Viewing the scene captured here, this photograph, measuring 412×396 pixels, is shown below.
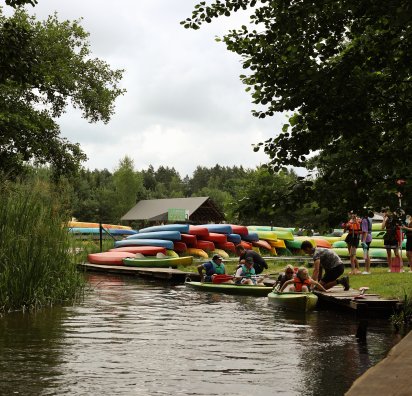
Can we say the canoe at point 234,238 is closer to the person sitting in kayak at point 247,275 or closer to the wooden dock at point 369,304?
the person sitting in kayak at point 247,275

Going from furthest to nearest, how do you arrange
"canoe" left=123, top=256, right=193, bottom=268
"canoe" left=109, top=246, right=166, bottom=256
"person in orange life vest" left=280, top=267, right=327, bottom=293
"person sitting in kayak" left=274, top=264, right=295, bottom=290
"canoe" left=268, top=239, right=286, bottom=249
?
"canoe" left=268, top=239, right=286, bottom=249 → "canoe" left=109, top=246, right=166, bottom=256 → "canoe" left=123, top=256, right=193, bottom=268 → "person sitting in kayak" left=274, top=264, right=295, bottom=290 → "person in orange life vest" left=280, top=267, right=327, bottom=293

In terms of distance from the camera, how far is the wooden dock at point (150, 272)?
68.9ft

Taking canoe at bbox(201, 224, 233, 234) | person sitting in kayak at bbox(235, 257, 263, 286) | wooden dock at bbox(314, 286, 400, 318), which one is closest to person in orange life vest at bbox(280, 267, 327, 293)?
wooden dock at bbox(314, 286, 400, 318)

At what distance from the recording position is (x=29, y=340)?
10258 mm

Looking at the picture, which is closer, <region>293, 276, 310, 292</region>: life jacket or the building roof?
<region>293, 276, 310, 292</region>: life jacket

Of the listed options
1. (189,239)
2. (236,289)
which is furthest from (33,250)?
(189,239)

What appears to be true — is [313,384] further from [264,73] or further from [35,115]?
[35,115]

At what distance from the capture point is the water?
755 cm

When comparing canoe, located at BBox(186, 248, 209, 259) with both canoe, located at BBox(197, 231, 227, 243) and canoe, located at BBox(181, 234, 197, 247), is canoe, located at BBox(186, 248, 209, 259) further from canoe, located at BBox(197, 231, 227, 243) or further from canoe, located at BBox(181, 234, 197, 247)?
canoe, located at BBox(197, 231, 227, 243)

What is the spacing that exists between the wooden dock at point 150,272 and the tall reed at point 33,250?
509cm

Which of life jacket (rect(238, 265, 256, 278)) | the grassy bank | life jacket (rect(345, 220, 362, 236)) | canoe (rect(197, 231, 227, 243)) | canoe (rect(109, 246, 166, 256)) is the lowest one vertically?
the grassy bank

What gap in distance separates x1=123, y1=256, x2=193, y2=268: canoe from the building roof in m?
38.5

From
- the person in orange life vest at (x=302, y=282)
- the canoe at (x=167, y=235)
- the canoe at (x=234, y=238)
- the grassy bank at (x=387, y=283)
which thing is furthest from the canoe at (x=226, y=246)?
the person in orange life vest at (x=302, y=282)

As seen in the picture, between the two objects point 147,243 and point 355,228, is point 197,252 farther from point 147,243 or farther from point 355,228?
point 355,228
